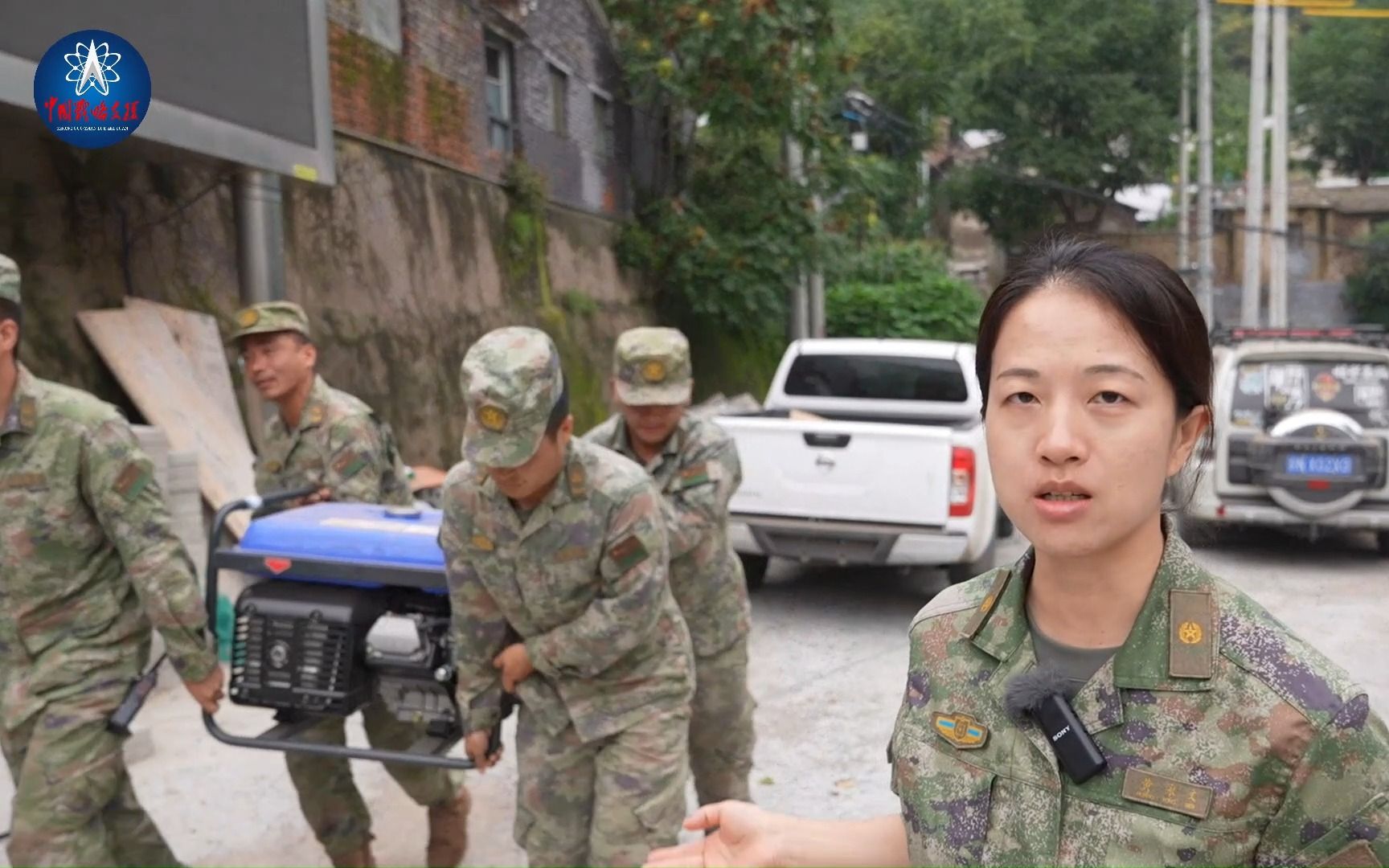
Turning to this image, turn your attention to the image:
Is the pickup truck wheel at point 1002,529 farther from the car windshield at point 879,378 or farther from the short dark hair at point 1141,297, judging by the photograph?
the short dark hair at point 1141,297

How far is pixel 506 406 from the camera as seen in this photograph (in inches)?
95.1

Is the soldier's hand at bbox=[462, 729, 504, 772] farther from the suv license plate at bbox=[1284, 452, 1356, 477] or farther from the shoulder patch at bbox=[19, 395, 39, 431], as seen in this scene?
the suv license plate at bbox=[1284, 452, 1356, 477]

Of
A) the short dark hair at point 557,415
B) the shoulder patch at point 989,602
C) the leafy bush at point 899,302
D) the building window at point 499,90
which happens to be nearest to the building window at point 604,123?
the building window at point 499,90

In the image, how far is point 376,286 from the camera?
8312mm

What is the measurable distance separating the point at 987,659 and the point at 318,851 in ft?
10.1

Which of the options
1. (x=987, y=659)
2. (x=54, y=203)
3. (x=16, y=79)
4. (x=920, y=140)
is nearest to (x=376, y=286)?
(x=54, y=203)

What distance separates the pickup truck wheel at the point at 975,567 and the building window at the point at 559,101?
7.68 meters

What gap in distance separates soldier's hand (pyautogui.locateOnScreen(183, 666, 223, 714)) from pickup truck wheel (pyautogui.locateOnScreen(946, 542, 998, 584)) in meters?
4.25

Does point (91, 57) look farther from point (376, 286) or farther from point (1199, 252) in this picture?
point (1199, 252)

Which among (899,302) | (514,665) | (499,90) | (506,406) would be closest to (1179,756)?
(506,406)

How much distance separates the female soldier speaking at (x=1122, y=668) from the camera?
3.52 feet

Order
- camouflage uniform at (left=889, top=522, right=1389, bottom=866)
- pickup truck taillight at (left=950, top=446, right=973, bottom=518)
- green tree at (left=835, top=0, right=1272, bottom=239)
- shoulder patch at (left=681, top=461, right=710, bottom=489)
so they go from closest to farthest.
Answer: camouflage uniform at (left=889, top=522, right=1389, bottom=866) < shoulder patch at (left=681, top=461, right=710, bottom=489) < pickup truck taillight at (left=950, top=446, right=973, bottom=518) < green tree at (left=835, top=0, right=1272, bottom=239)

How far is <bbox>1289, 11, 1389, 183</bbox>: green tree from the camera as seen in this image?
6.18 ft

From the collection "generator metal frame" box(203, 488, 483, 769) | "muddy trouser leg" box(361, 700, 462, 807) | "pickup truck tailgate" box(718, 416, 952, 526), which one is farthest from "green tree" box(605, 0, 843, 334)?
"generator metal frame" box(203, 488, 483, 769)
